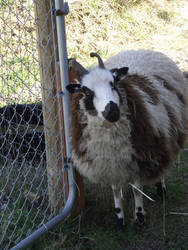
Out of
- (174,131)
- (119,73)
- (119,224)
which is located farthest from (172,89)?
(119,224)

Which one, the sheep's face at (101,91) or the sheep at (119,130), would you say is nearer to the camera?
the sheep's face at (101,91)

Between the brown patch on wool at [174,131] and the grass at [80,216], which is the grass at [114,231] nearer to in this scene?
the grass at [80,216]

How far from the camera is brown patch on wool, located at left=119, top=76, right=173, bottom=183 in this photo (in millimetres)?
2596

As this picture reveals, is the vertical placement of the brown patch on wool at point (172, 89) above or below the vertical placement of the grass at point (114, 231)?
above

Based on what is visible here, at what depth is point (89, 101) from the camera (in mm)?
2465

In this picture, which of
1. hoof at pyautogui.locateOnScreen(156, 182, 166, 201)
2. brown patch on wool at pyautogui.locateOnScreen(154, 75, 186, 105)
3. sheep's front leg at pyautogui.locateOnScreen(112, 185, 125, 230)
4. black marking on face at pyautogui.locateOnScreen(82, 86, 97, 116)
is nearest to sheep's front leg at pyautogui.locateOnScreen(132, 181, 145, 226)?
sheep's front leg at pyautogui.locateOnScreen(112, 185, 125, 230)

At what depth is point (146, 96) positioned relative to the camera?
9.19ft

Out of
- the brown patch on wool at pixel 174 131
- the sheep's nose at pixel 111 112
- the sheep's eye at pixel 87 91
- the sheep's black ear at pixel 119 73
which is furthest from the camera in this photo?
the brown patch on wool at pixel 174 131

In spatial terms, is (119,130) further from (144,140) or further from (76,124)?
(76,124)

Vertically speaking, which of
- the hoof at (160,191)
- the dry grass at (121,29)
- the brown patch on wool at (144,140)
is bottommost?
the hoof at (160,191)

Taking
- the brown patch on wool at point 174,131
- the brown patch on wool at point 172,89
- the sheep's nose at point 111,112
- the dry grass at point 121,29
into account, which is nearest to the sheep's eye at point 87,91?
the sheep's nose at point 111,112

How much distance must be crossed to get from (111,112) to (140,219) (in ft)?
3.93

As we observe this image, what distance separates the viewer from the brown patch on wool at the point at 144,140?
2596mm

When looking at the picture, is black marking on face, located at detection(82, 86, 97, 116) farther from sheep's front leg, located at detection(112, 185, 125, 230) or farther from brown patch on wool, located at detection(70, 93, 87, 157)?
sheep's front leg, located at detection(112, 185, 125, 230)
